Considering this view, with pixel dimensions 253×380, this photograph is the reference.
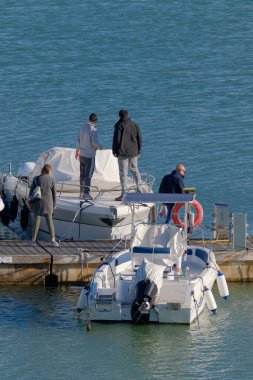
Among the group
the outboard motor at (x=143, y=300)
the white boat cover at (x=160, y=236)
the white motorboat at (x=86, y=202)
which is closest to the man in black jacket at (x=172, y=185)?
the white motorboat at (x=86, y=202)

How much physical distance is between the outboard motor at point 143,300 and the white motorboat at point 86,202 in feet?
10.2

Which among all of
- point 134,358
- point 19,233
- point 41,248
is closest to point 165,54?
point 19,233

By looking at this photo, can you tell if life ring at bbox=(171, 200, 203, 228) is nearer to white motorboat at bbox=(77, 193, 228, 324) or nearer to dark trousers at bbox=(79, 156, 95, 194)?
white motorboat at bbox=(77, 193, 228, 324)

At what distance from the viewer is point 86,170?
27.0 metres

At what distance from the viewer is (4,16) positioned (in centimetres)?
5150

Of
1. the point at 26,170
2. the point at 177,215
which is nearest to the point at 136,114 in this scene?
the point at 26,170

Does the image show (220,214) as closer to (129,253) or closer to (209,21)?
(129,253)

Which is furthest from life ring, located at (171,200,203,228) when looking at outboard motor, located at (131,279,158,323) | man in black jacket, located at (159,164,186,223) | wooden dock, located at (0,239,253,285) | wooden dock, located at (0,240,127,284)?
outboard motor, located at (131,279,158,323)

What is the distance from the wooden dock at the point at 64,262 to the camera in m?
24.6

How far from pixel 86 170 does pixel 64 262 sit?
280 centimetres

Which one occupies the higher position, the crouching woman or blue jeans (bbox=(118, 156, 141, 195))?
blue jeans (bbox=(118, 156, 141, 195))

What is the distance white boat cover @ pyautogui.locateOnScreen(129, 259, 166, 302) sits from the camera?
22156mm

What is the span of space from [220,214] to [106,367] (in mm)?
5838

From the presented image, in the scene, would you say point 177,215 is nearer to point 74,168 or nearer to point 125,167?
point 125,167
